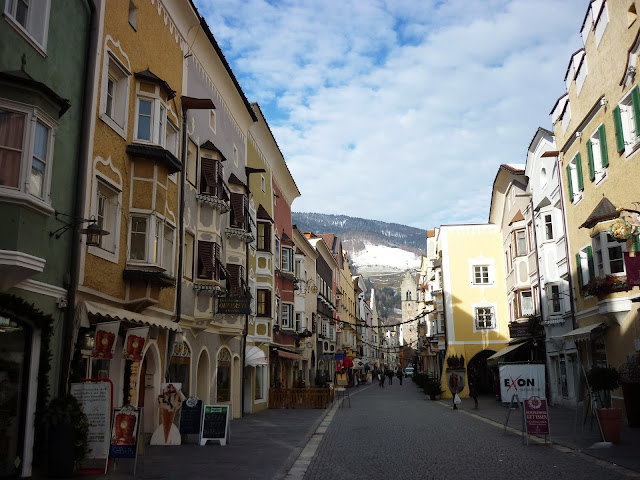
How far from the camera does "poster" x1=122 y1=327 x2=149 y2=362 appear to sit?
1438 cm

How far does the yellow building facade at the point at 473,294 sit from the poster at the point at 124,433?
3586 cm

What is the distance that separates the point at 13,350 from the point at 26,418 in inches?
47.6

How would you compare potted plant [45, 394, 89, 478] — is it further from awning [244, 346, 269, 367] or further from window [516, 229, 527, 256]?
window [516, 229, 527, 256]

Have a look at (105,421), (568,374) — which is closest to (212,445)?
(105,421)

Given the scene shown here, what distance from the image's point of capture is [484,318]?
46.0 m

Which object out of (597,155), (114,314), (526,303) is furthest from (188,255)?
(526,303)

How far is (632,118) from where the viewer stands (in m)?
18.5

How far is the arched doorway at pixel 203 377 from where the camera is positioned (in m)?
22.7

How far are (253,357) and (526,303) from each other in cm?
1745

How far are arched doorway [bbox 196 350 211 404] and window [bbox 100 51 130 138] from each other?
10244 mm

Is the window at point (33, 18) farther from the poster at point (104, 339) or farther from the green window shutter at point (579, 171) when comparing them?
the green window shutter at point (579, 171)

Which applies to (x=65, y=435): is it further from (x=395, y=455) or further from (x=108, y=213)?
(x=395, y=455)

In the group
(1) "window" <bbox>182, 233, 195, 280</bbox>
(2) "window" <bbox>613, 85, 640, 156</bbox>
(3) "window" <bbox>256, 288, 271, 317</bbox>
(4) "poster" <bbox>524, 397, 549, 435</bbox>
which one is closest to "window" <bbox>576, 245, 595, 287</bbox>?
(2) "window" <bbox>613, 85, 640, 156</bbox>

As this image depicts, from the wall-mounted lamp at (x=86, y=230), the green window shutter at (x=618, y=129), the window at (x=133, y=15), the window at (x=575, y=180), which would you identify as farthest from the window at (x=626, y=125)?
the wall-mounted lamp at (x=86, y=230)
